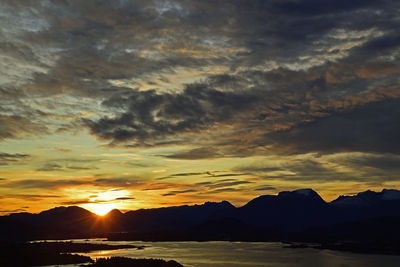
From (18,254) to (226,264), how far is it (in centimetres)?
8538

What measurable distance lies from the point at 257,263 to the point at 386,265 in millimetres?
53522

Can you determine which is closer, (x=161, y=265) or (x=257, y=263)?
(x=161, y=265)

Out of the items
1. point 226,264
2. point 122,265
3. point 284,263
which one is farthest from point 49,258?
point 284,263

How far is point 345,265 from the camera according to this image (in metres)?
172

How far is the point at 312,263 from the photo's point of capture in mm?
178875

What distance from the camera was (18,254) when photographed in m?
170

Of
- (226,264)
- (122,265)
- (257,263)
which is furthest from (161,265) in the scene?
(257,263)

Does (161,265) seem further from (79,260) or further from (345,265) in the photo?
(345,265)

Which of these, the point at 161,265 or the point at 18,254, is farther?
the point at 18,254

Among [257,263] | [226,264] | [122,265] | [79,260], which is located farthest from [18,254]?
[257,263]

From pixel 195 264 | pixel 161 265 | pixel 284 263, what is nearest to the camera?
pixel 161 265

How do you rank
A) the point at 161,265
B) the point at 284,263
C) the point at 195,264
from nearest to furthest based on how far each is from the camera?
1. the point at 161,265
2. the point at 195,264
3. the point at 284,263

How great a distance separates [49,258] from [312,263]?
110 m

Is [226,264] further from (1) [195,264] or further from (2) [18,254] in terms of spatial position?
(2) [18,254]
